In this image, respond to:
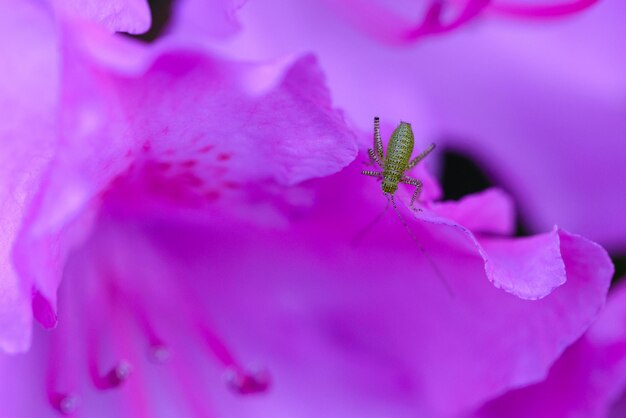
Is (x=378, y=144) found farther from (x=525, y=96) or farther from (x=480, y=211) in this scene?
(x=525, y=96)

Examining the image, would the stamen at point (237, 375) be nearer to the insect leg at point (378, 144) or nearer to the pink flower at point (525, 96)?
the insect leg at point (378, 144)

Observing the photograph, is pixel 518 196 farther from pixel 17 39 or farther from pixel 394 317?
pixel 17 39

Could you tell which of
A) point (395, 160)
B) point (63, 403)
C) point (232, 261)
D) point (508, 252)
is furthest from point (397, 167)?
point (63, 403)

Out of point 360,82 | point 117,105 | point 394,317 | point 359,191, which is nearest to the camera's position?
point 117,105

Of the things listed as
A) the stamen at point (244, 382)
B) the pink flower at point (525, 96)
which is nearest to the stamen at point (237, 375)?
the stamen at point (244, 382)

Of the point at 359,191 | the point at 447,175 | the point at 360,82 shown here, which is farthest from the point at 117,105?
the point at 447,175
